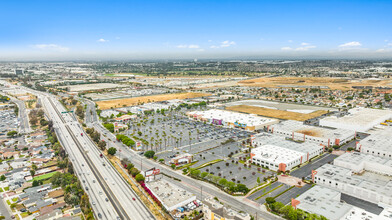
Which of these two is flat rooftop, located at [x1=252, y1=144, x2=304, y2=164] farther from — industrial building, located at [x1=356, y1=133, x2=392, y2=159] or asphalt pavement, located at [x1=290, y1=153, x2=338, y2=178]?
industrial building, located at [x1=356, y1=133, x2=392, y2=159]

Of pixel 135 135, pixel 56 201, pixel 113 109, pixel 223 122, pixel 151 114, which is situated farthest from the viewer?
pixel 113 109

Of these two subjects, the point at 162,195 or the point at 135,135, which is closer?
the point at 162,195

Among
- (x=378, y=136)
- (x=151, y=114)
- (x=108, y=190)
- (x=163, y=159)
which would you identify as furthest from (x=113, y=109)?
(x=378, y=136)

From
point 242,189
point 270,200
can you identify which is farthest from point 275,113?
point 270,200

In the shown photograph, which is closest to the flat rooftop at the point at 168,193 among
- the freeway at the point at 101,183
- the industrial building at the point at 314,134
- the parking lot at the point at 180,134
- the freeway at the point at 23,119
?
the freeway at the point at 101,183

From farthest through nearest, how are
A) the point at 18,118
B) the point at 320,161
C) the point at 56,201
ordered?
the point at 18,118
the point at 320,161
the point at 56,201

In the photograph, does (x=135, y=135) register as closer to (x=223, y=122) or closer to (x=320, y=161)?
(x=223, y=122)

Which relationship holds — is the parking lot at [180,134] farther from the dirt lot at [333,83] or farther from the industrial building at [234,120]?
the dirt lot at [333,83]
